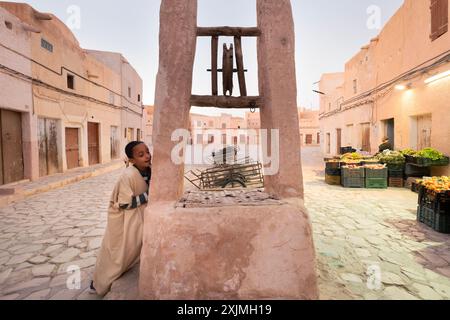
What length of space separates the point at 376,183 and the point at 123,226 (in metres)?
8.58

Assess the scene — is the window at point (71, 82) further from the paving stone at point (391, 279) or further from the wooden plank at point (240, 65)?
the paving stone at point (391, 279)

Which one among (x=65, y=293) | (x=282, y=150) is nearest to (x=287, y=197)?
(x=282, y=150)

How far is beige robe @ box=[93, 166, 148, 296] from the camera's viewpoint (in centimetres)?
296

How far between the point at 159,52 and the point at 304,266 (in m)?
2.72

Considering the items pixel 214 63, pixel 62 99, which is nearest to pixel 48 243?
pixel 214 63

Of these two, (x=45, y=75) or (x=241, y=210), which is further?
(x=45, y=75)

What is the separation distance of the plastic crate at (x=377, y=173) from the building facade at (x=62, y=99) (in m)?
12.3

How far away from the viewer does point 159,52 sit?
2.88 meters

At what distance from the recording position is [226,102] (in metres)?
3.14

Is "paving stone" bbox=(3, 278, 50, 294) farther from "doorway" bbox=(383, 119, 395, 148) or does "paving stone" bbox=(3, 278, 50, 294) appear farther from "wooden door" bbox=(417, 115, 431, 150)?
"doorway" bbox=(383, 119, 395, 148)

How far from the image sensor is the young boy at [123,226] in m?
2.95

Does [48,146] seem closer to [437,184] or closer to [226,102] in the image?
[226,102]

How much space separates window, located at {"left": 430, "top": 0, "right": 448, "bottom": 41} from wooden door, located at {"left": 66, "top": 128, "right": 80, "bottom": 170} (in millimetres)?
15408
